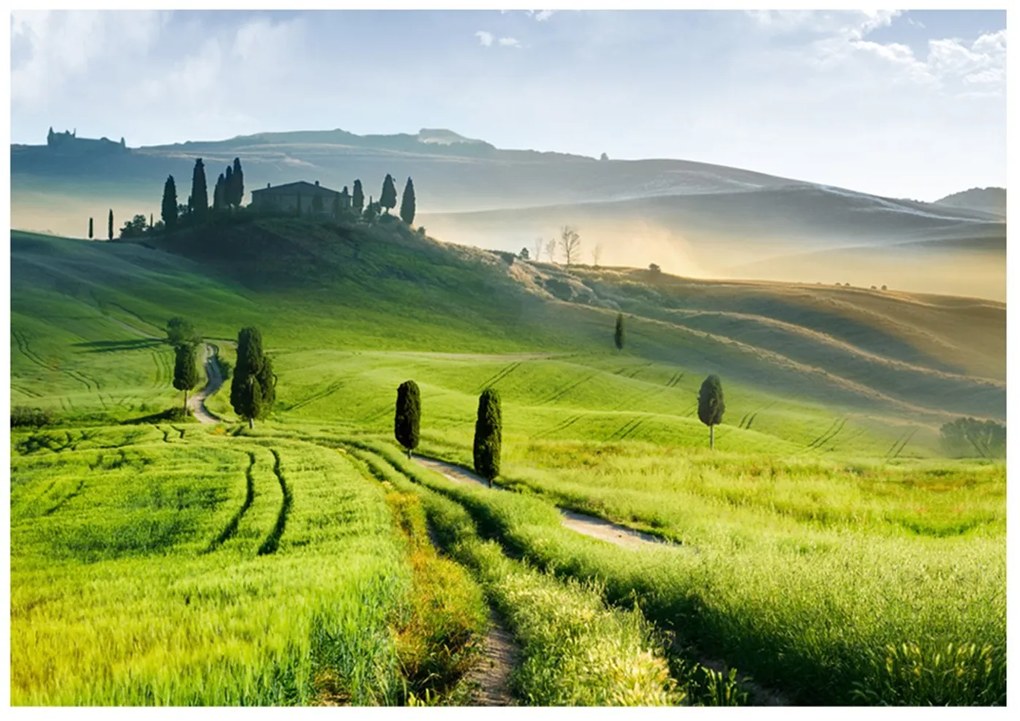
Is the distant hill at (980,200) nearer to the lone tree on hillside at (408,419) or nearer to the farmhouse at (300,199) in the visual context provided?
the lone tree on hillside at (408,419)

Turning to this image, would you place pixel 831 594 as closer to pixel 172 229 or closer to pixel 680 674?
pixel 680 674

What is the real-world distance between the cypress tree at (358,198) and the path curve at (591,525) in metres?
2.85

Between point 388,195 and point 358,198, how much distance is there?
1.29 feet

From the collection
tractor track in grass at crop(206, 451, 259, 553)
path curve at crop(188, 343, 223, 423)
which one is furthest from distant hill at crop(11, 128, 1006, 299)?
tractor track in grass at crop(206, 451, 259, 553)

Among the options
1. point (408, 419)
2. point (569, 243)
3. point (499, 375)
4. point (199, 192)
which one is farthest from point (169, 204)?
point (569, 243)

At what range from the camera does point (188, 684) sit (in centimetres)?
469

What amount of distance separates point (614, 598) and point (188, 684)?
9.51ft

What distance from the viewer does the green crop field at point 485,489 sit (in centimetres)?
478

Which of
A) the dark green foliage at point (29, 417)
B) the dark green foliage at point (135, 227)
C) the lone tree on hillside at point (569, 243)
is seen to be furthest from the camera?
the lone tree on hillside at point (569, 243)

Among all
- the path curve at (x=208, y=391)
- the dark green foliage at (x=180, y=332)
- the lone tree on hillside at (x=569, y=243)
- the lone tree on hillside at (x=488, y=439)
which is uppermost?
the lone tree on hillside at (x=569, y=243)

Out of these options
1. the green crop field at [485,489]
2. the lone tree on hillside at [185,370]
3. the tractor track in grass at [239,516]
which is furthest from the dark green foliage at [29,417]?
the tractor track in grass at [239,516]

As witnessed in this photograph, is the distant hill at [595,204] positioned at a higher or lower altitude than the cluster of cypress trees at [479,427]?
higher

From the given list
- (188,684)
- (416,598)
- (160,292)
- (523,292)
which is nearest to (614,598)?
(416,598)

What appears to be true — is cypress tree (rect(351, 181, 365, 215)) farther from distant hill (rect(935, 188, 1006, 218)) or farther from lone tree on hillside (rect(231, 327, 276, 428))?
distant hill (rect(935, 188, 1006, 218))
